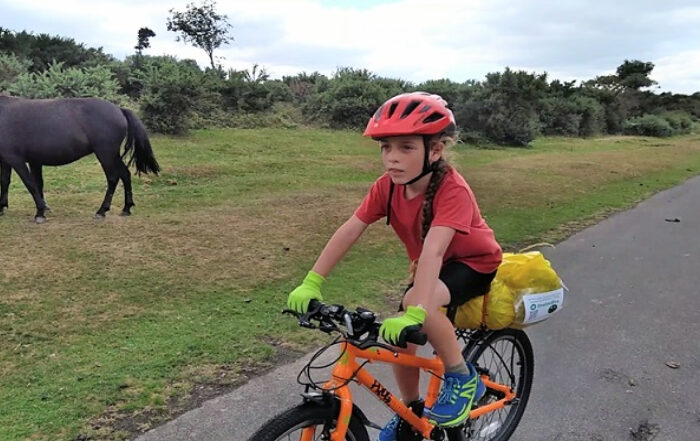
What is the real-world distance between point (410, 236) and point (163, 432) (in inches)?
72.6

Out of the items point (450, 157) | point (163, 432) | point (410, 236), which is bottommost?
point (163, 432)

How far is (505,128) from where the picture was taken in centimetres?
2366

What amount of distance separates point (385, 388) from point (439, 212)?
99 centimetres

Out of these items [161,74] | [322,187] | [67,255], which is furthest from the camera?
[161,74]

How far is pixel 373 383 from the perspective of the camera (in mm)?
2527

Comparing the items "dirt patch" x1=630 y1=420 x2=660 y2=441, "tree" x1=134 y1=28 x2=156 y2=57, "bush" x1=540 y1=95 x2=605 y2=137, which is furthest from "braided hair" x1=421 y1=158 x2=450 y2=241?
"tree" x1=134 y1=28 x2=156 y2=57

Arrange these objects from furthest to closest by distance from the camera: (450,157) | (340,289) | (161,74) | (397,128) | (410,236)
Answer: (161,74), (340,289), (410,236), (450,157), (397,128)

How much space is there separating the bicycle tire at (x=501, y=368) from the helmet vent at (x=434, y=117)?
1241 millimetres

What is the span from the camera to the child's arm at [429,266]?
7.84ft

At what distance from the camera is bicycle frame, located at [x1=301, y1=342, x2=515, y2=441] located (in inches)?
90.9

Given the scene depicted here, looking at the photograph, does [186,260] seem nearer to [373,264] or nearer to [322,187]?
[373,264]

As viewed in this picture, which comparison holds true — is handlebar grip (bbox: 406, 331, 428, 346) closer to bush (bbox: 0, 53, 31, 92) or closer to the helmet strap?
the helmet strap

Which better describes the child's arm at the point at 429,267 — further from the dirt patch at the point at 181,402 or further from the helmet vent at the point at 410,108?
the dirt patch at the point at 181,402

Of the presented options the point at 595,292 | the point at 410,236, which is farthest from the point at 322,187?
the point at 410,236
